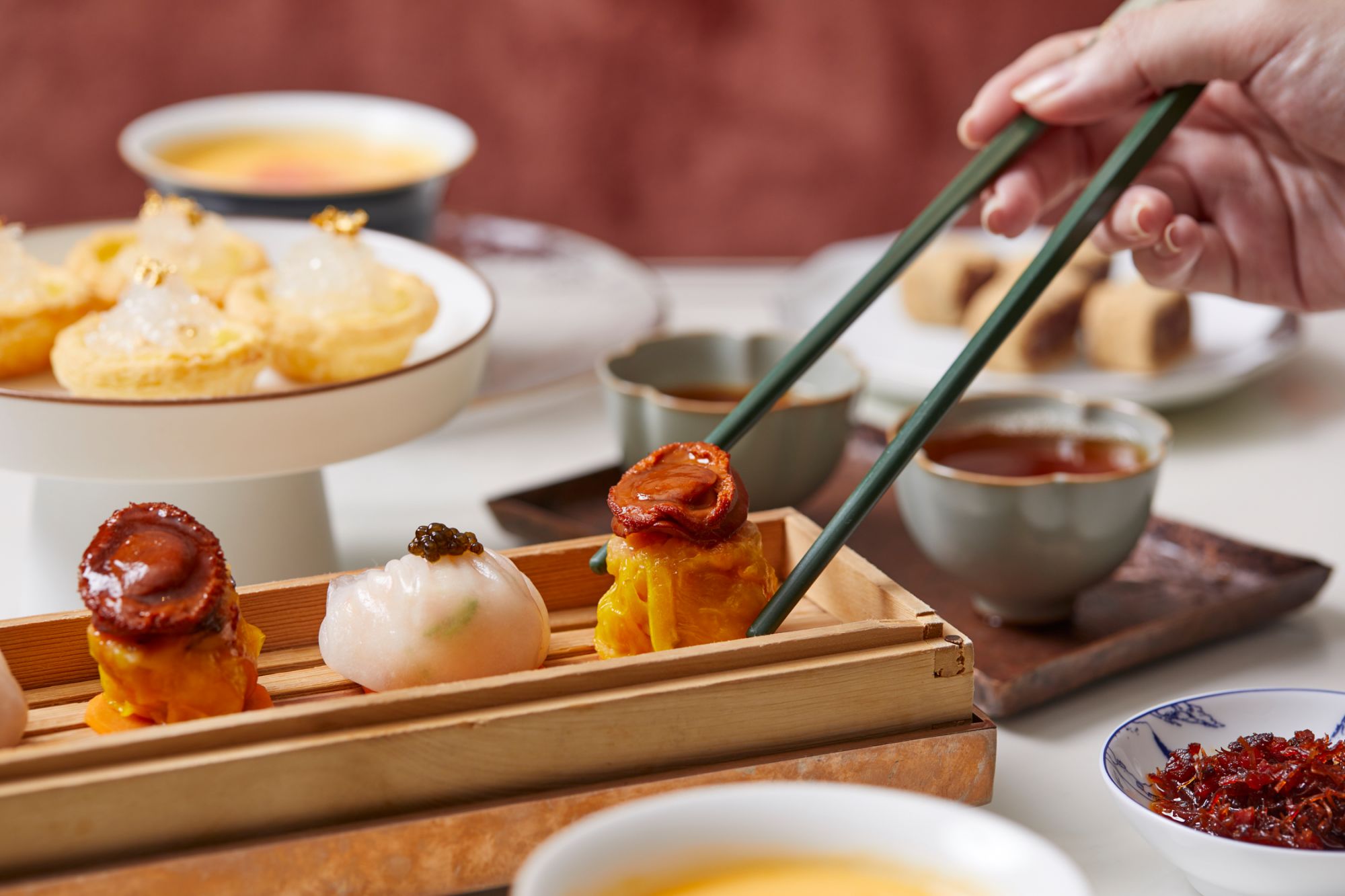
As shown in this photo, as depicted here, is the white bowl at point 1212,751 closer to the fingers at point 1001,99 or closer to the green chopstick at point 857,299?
the green chopstick at point 857,299

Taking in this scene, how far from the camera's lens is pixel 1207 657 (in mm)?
1000

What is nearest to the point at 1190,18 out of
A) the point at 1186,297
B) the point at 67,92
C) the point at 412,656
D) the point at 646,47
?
the point at 1186,297

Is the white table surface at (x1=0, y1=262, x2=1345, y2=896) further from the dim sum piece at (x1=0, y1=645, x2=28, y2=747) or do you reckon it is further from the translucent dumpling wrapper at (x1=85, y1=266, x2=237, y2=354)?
the dim sum piece at (x1=0, y1=645, x2=28, y2=747)

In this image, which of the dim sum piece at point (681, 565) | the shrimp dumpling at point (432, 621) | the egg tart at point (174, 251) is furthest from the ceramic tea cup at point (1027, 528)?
the egg tart at point (174, 251)

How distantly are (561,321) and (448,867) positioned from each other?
42.1 inches

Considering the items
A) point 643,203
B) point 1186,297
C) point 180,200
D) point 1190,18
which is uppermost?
point 1190,18

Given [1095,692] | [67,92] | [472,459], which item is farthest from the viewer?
[67,92]

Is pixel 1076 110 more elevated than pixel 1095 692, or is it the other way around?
pixel 1076 110

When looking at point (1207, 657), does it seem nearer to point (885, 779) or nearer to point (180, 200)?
point (885, 779)

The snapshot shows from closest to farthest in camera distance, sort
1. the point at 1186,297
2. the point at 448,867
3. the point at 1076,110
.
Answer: the point at 448,867, the point at 1076,110, the point at 1186,297

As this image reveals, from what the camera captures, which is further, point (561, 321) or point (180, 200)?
point (561, 321)

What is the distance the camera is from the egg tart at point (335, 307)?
991mm

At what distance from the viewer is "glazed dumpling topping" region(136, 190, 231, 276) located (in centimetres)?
116

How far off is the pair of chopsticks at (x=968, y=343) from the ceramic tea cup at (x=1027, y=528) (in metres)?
0.16
